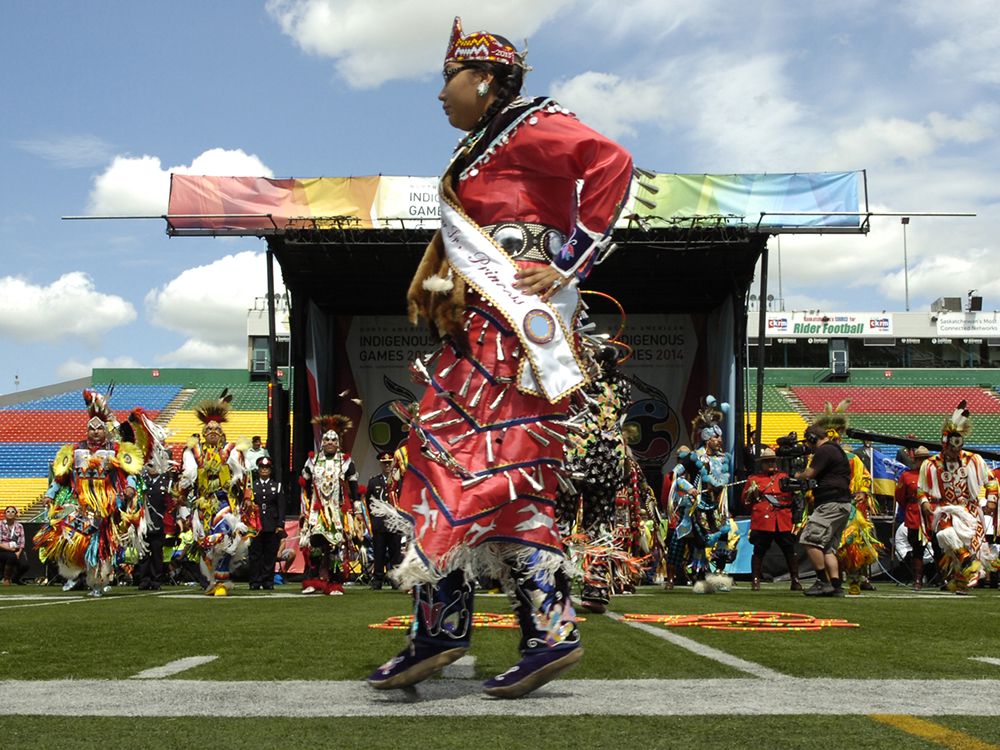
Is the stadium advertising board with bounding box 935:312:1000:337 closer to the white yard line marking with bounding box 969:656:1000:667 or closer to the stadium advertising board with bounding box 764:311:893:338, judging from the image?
the stadium advertising board with bounding box 764:311:893:338

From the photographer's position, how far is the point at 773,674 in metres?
3.74

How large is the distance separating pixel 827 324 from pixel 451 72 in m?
50.5

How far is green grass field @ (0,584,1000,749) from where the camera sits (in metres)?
2.48

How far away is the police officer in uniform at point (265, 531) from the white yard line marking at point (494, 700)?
10699 mm

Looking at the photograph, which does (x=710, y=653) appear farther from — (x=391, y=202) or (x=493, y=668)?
(x=391, y=202)

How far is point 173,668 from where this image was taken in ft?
12.8

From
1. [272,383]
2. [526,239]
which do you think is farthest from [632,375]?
[526,239]

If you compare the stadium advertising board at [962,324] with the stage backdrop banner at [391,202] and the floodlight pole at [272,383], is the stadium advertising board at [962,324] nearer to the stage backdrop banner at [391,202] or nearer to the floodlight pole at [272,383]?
the stage backdrop banner at [391,202]

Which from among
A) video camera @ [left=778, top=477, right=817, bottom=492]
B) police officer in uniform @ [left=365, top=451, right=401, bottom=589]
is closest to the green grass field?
video camera @ [left=778, top=477, right=817, bottom=492]

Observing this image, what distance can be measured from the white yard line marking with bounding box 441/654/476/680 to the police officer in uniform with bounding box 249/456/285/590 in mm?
10023

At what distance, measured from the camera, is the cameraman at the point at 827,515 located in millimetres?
11023

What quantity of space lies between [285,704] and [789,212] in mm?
A: 18858

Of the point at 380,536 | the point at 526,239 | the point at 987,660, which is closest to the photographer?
the point at 526,239

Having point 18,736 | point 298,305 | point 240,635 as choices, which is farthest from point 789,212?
point 18,736
